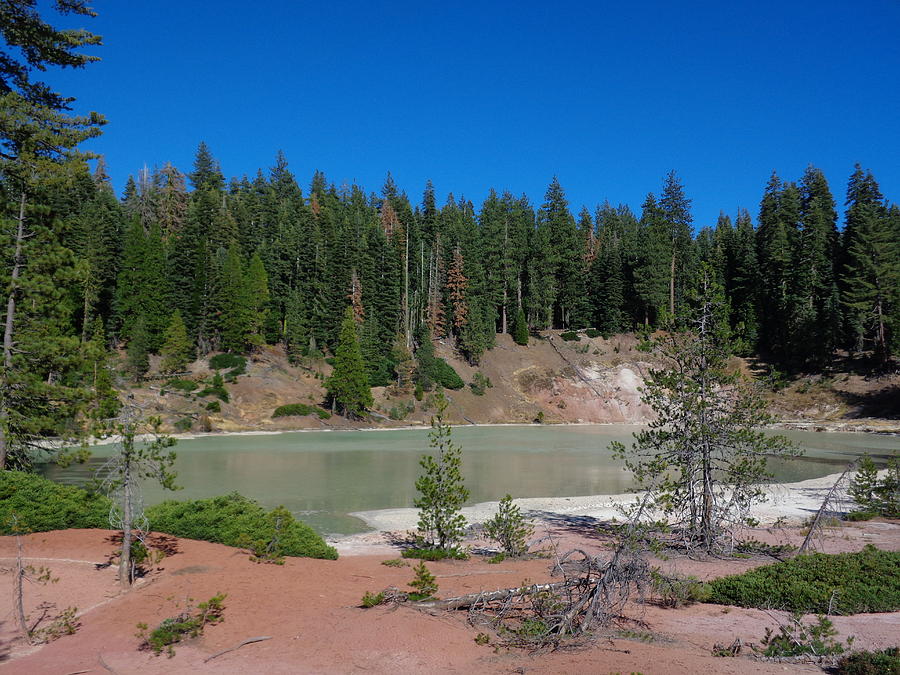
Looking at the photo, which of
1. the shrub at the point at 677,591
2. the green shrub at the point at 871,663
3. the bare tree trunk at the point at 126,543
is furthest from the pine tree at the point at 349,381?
the green shrub at the point at 871,663

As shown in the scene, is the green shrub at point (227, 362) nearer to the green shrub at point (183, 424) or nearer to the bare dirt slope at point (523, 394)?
the bare dirt slope at point (523, 394)

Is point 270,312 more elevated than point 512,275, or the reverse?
point 512,275

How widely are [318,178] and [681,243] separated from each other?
235ft

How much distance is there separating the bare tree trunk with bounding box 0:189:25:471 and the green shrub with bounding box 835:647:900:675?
17689 mm

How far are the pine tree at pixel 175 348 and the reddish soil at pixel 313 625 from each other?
144 ft

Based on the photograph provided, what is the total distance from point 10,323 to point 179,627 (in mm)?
12990

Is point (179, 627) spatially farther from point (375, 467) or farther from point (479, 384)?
point (479, 384)

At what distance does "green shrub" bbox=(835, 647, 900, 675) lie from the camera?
5719 mm

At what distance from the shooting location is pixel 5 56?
1645 cm

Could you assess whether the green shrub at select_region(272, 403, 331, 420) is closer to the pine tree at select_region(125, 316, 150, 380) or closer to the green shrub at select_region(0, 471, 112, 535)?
the pine tree at select_region(125, 316, 150, 380)

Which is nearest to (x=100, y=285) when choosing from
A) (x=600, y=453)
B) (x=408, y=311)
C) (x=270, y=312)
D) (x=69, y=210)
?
(x=69, y=210)

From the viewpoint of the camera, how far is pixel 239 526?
39.4ft

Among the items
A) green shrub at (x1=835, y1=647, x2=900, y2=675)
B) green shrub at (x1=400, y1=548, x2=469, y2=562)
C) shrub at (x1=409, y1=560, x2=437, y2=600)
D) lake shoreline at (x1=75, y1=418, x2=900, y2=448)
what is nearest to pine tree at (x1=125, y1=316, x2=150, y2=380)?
lake shoreline at (x1=75, y1=418, x2=900, y2=448)

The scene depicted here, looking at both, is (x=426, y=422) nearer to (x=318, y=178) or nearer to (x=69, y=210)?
(x=69, y=210)
